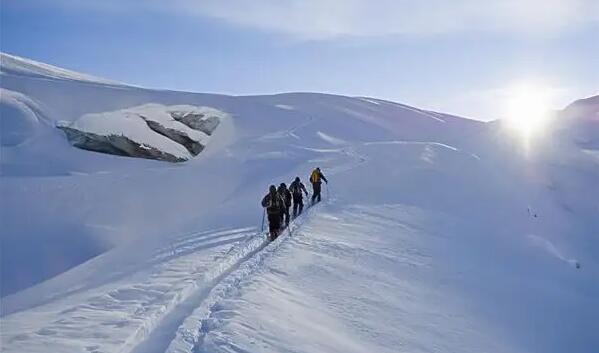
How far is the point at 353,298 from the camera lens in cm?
1321

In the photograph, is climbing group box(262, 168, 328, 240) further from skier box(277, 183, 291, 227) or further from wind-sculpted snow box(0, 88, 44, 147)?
wind-sculpted snow box(0, 88, 44, 147)

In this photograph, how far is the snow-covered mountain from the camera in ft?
33.9

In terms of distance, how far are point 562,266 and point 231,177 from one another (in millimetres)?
18803

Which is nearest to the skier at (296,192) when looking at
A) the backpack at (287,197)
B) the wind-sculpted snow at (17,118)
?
the backpack at (287,197)

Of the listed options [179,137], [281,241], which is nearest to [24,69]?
[179,137]

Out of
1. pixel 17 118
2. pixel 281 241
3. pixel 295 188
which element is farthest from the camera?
pixel 17 118

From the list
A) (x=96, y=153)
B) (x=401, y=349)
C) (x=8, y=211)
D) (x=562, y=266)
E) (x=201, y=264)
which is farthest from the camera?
(x=96, y=153)

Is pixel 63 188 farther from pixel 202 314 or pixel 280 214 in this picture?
pixel 202 314

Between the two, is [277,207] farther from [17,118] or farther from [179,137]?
[17,118]

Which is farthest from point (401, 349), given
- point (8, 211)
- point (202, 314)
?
point (8, 211)

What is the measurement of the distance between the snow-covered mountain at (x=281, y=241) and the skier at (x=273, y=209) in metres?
0.43

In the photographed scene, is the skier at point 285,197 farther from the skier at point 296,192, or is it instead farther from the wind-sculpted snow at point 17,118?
the wind-sculpted snow at point 17,118

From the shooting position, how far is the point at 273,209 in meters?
17.3

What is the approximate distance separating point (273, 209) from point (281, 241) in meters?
0.92
